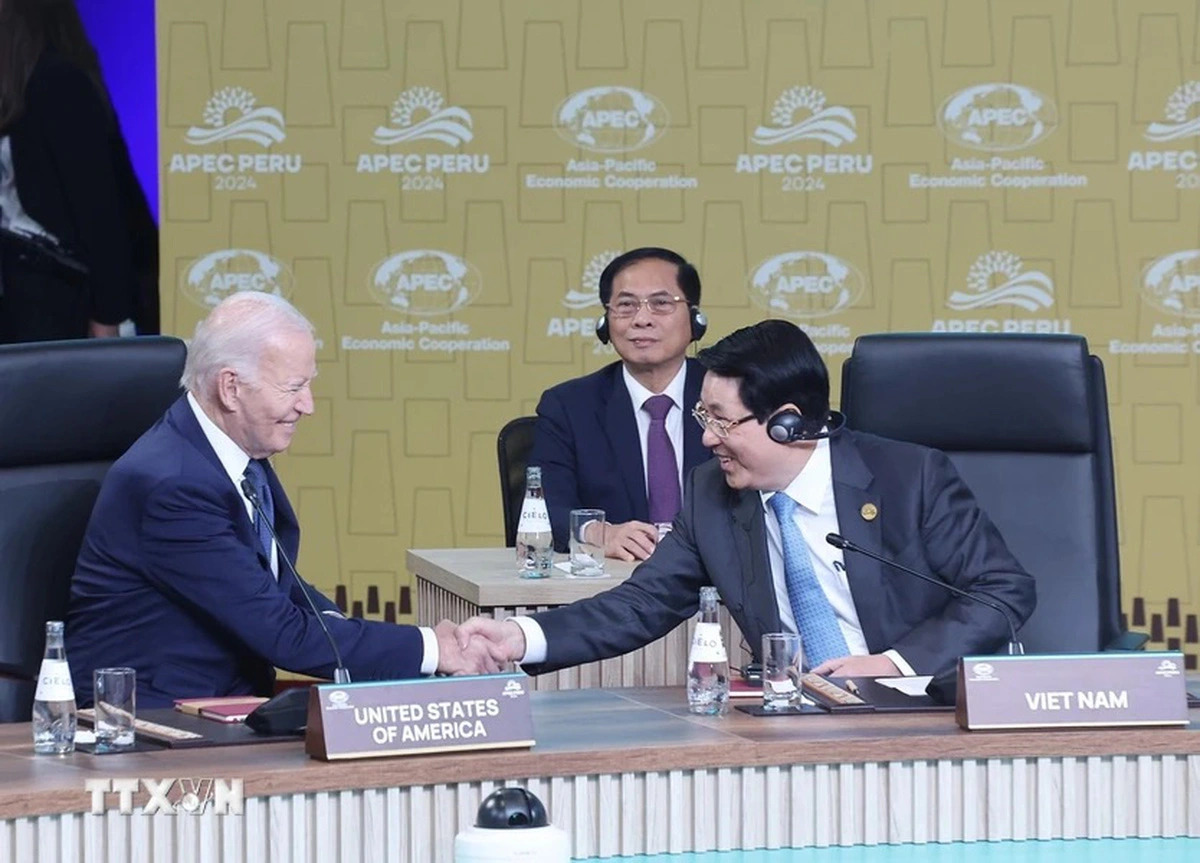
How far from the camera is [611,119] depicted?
603cm

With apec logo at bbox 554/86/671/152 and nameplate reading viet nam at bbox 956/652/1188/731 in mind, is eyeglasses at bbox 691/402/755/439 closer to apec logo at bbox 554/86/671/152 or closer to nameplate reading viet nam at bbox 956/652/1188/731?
nameplate reading viet nam at bbox 956/652/1188/731

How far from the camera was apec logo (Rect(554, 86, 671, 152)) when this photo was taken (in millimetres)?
6031

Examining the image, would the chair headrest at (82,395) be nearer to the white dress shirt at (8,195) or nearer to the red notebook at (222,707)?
the red notebook at (222,707)

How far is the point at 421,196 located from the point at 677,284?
4.35ft

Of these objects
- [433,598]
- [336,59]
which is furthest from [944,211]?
[433,598]

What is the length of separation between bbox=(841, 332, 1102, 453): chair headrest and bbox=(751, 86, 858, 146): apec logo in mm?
2138

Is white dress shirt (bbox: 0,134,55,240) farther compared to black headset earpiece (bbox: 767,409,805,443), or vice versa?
white dress shirt (bbox: 0,134,55,240)

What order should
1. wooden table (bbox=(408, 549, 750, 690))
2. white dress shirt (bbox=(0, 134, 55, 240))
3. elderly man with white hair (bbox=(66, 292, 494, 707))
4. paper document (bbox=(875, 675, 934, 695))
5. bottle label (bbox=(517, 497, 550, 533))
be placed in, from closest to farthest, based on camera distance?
paper document (bbox=(875, 675, 934, 695))
elderly man with white hair (bbox=(66, 292, 494, 707))
wooden table (bbox=(408, 549, 750, 690))
bottle label (bbox=(517, 497, 550, 533))
white dress shirt (bbox=(0, 134, 55, 240))

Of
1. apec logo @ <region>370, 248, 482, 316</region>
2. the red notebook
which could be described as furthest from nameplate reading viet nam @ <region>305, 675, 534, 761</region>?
apec logo @ <region>370, 248, 482, 316</region>

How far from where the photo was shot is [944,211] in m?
6.06

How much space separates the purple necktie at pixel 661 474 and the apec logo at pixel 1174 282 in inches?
73.6

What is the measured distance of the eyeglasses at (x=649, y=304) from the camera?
491 cm

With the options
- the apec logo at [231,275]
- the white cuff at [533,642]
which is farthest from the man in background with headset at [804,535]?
the apec logo at [231,275]

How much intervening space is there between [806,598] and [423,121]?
282 centimetres
